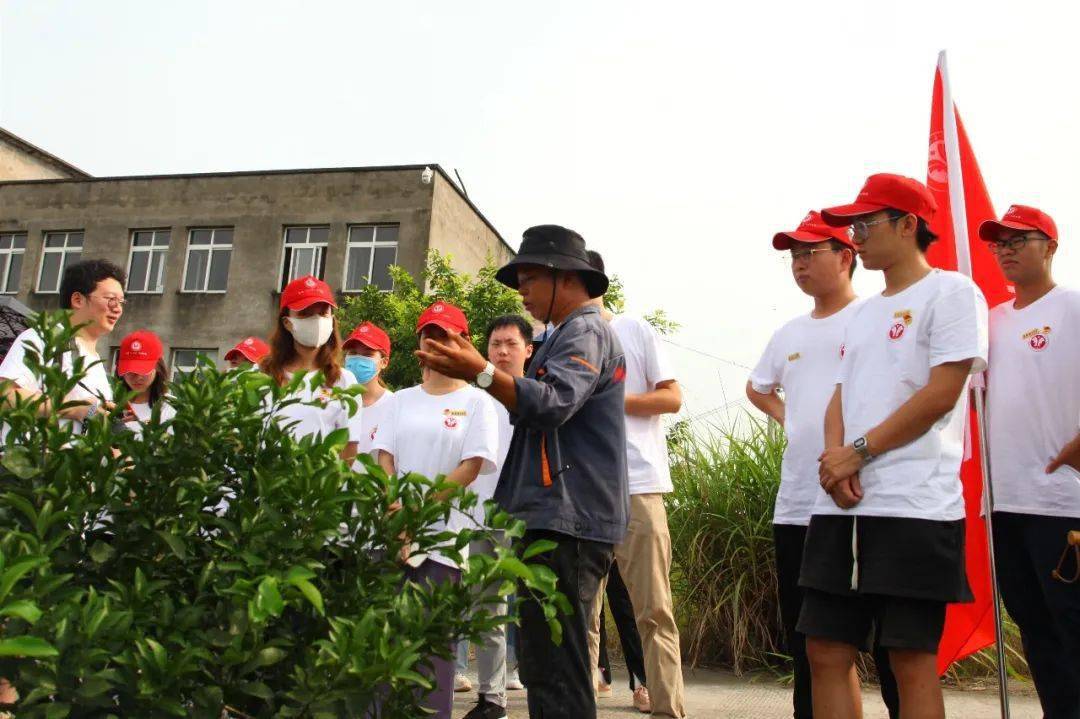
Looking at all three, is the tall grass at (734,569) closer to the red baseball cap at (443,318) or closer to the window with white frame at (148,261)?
the red baseball cap at (443,318)

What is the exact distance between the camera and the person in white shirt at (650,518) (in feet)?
15.4

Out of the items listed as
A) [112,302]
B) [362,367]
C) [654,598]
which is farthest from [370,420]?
[654,598]

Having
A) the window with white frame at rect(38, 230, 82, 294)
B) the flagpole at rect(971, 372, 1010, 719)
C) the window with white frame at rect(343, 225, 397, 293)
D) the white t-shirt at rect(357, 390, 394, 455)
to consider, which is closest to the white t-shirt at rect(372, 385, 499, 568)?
the white t-shirt at rect(357, 390, 394, 455)

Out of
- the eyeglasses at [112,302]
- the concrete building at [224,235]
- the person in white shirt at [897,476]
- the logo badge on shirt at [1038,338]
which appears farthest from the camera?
the concrete building at [224,235]

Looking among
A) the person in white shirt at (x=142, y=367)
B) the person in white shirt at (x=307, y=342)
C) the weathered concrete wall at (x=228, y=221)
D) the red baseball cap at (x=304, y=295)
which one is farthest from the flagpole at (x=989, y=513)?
the weathered concrete wall at (x=228, y=221)

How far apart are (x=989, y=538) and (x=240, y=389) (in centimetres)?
313

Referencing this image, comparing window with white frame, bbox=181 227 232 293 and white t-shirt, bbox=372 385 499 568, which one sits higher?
window with white frame, bbox=181 227 232 293

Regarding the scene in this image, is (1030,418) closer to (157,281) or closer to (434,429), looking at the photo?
(434,429)

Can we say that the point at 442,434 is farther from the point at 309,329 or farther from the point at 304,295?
the point at 304,295

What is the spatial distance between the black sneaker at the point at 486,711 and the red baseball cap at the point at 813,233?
102 inches

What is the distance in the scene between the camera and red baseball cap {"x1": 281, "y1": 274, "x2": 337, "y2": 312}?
14.3 ft

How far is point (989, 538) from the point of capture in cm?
391

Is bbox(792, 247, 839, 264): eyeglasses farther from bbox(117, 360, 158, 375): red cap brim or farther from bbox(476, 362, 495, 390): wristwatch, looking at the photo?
bbox(117, 360, 158, 375): red cap brim

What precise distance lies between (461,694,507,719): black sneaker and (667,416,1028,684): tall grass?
1.93 meters
